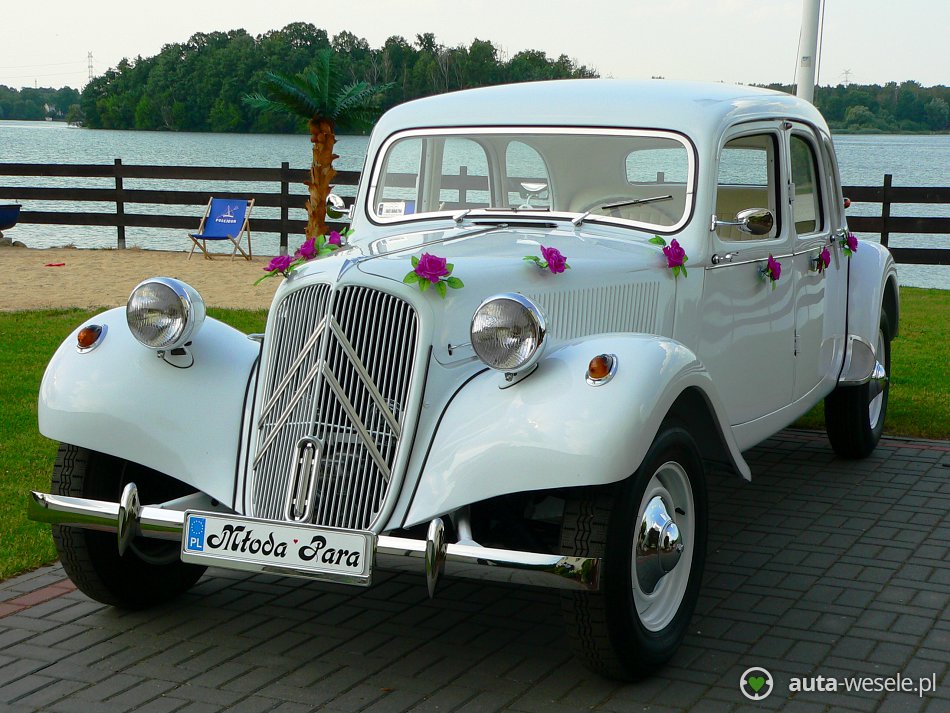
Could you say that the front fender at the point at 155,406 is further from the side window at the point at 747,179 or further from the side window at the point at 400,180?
the side window at the point at 747,179

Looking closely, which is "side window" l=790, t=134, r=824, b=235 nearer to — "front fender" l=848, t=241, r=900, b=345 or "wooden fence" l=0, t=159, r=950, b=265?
"front fender" l=848, t=241, r=900, b=345

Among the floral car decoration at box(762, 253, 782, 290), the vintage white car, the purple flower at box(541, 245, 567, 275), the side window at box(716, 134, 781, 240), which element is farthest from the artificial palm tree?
the purple flower at box(541, 245, 567, 275)

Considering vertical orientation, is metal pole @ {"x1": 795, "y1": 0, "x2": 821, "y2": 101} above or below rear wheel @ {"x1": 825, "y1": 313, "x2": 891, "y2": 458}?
above

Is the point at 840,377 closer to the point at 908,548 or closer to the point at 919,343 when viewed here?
the point at 908,548

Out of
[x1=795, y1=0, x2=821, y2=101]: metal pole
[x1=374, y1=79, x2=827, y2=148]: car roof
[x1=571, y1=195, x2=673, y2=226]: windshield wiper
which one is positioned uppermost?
[x1=795, y1=0, x2=821, y2=101]: metal pole

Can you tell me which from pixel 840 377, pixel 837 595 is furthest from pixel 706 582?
pixel 840 377

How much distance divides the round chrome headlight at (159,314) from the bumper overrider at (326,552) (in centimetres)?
63

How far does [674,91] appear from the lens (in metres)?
5.14

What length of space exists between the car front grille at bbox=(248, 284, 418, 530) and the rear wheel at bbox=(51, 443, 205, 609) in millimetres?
684

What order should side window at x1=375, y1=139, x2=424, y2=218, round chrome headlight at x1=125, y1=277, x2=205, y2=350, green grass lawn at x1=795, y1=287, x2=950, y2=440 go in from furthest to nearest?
green grass lawn at x1=795, y1=287, x2=950, y2=440, side window at x1=375, y1=139, x2=424, y2=218, round chrome headlight at x1=125, y1=277, x2=205, y2=350

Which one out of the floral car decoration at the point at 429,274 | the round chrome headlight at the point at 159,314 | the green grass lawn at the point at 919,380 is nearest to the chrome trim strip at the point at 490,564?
the floral car decoration at the point at 429,274

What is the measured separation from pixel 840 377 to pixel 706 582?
205 cm

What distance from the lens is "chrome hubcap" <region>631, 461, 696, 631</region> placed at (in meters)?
3.79

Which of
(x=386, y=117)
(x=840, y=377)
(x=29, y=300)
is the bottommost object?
(x=29, y=300)
